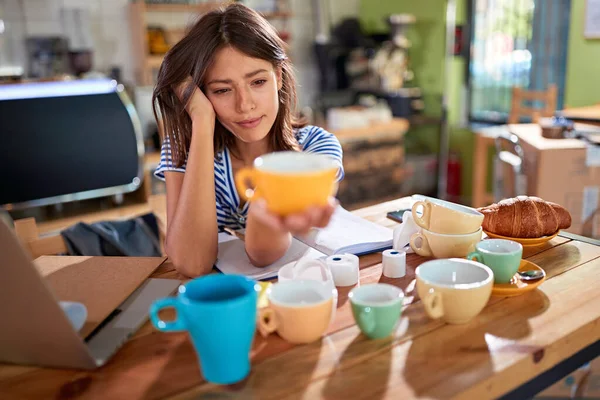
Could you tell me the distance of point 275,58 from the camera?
1224 millimetres

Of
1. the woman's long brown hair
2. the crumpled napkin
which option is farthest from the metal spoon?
the woman's long brown hair

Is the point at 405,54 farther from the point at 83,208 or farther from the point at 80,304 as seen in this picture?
the point at 80,304

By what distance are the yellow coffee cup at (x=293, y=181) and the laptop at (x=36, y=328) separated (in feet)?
0.94

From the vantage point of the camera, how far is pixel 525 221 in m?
1.11

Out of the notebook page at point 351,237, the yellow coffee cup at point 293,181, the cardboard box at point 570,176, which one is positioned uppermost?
the yellow coffee cup at point 293,181

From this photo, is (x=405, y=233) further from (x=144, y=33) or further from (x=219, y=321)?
(x=144, y=33)

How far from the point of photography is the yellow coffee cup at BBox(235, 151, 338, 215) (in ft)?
1.91

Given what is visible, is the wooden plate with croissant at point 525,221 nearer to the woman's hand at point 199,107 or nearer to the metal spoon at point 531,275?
the metal spoon at point 531,275

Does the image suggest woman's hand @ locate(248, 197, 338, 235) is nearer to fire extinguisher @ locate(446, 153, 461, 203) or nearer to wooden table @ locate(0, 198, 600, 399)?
wooden table @ locate(0, 198, 600, 399)

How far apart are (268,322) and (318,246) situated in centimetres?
35

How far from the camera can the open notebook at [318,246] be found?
40.8 inches

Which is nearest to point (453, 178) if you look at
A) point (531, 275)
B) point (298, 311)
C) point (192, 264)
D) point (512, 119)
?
point (512, 119)

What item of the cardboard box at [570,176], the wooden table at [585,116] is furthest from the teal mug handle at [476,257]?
the wooden table at [585,116]

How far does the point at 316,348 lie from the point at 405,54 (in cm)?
346
